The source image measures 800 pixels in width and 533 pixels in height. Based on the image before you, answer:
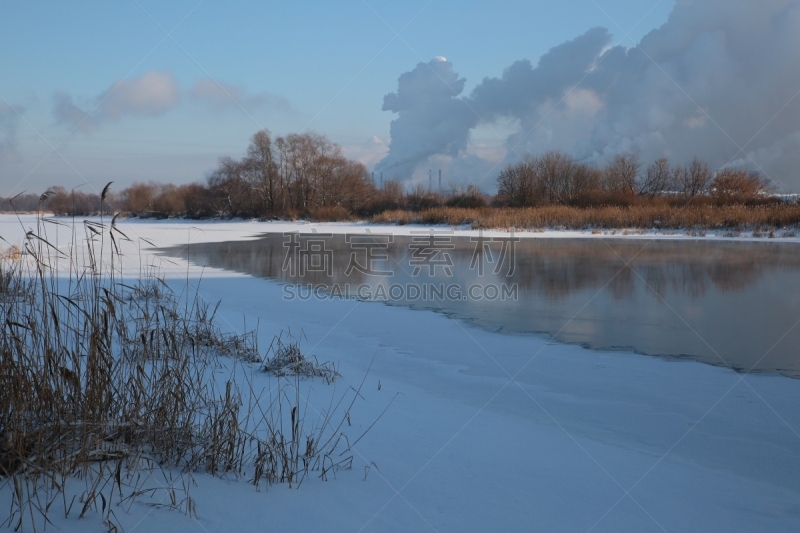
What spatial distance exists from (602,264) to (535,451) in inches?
402

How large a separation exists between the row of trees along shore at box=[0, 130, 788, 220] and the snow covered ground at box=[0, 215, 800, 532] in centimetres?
2975

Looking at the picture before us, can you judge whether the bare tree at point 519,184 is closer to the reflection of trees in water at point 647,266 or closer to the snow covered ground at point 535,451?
the reflection of trees in water at point 647,266

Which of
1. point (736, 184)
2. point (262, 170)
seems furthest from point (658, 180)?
point (262, 170)

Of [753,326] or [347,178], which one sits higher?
[347,178]

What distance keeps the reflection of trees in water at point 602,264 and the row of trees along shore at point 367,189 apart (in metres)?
17.0

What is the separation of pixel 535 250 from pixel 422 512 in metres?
14.4

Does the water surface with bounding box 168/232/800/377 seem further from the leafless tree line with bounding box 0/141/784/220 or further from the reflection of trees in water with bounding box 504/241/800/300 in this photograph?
the leafless tree line with bounding box 0/141/784/220

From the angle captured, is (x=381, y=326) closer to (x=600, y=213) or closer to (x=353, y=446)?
(x=353, y=446)

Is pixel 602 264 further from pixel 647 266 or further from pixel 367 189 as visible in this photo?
pixel 367 189

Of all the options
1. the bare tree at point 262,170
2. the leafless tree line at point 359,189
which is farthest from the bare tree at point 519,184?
the bare tree at point 262,170

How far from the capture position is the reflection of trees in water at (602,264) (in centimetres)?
959

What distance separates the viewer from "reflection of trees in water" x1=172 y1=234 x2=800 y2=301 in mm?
9594

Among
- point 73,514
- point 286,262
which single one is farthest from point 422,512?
point 286,262

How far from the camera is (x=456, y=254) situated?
50.5 ft
